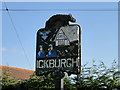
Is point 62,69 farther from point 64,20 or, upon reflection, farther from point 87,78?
point 64,20

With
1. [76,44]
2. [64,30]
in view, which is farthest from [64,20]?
[76,44]

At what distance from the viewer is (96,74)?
8016 mm

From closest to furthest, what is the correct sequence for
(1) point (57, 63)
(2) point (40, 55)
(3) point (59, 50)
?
1. (1) point (57, 63)
2. (3) point (59, 50)
3. (2) point (40, 55)

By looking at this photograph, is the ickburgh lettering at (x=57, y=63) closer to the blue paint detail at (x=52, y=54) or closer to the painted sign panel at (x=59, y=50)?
the painted sign panel at (x=59, y=50)

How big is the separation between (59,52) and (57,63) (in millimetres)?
357

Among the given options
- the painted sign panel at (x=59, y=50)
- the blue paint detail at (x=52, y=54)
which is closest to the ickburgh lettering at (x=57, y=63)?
the painted sign panel at (x=59, y=50)

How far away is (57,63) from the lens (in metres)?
7.68

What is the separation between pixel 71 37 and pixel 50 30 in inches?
33.5

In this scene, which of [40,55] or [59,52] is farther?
[40,55]

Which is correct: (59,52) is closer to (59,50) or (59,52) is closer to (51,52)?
(59,50)

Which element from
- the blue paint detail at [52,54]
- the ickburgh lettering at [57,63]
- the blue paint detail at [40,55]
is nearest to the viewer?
the ickburgh lettering at [57,63]

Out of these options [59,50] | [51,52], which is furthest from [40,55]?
[59,50]

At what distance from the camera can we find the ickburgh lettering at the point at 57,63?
7.43 metres

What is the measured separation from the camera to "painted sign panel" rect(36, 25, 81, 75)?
7.47 meters
